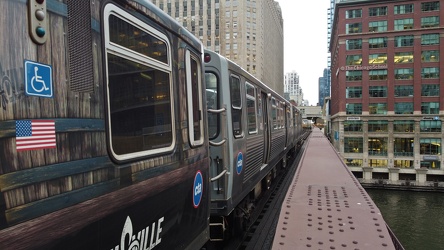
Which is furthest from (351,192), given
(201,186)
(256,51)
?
(256,51)

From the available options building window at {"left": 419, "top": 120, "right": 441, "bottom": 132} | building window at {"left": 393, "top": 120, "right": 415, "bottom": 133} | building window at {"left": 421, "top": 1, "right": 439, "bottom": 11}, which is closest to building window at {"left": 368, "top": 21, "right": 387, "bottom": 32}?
building window at {"left": 421, "top": 1, "right": 439, "bottom": 11}

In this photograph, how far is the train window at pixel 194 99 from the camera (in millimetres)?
3516

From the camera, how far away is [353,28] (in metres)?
59.4

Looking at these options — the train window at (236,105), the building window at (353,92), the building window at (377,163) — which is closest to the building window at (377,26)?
the building window at (353,92)

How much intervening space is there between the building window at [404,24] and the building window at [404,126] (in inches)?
665

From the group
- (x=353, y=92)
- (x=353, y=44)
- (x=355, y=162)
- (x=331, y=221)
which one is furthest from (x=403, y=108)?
(x=331, y=221)

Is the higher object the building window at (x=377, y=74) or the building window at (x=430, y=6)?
the building window at (x=430, y=6)

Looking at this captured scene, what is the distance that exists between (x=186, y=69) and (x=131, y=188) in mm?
1649

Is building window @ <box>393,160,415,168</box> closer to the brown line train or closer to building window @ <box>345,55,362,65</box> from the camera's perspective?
building window @ <box>345,55,362,65</box>

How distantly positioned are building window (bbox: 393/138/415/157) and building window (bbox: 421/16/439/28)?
2025cm

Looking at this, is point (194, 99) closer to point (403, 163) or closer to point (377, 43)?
point (403, 163)

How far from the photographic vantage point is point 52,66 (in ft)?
5.31

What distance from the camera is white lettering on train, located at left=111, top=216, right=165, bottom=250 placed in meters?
2.13

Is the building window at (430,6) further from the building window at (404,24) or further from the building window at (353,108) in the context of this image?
the building window at (353,108)
